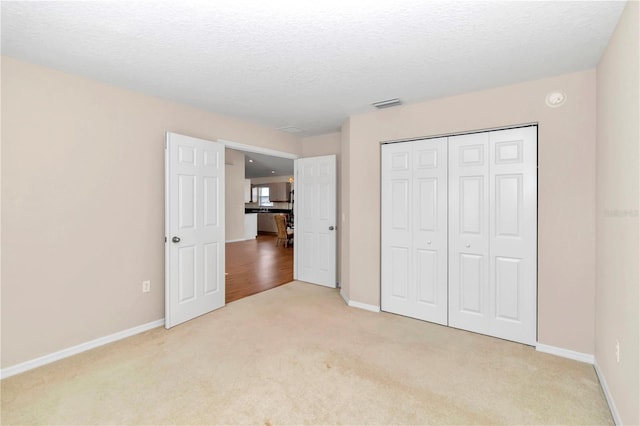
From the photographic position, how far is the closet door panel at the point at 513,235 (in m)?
2.82

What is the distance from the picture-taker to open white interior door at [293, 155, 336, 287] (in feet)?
15.5

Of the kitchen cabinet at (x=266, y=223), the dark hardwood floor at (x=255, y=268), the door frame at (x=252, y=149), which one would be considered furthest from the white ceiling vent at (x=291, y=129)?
the kitchen cabinet at (x=266, y=223)

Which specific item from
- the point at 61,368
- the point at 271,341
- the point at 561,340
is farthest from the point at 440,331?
the point at 61,368

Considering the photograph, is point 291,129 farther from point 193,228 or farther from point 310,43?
point 310,43

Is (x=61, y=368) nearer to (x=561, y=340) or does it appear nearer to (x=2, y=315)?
(x=2, y=315)

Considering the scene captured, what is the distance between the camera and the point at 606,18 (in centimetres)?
181

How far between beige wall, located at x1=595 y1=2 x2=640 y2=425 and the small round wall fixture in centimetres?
24

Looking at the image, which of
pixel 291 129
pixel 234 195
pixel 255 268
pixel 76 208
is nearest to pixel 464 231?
pixel 291 129

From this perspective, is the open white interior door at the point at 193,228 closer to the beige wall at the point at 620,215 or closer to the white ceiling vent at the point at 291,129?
the white ceiling vent at the point at 291,129

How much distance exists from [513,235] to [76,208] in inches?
159

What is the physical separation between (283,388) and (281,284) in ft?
9.13

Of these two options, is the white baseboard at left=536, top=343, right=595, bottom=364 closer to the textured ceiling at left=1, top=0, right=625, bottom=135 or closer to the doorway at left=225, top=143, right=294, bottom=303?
the textured ceiling at left=1, top=0, right=625, bottom=135

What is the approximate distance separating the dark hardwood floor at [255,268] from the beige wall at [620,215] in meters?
3.78

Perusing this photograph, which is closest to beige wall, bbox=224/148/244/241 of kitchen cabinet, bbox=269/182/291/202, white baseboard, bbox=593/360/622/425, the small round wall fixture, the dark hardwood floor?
the dark hardwood floor
